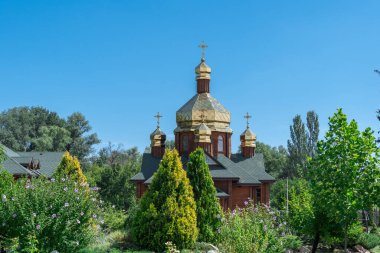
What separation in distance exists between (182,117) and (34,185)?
67.3ft

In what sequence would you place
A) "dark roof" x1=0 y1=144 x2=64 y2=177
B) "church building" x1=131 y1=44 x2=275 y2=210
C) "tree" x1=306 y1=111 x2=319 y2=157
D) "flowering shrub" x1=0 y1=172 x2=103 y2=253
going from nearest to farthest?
1. "flowering shrub" x1=0 y1=172 x2=103 y2=253
2. "church building" x1=131 y1=44 x2=275 y2=210
3. "dark roof" x1=0 y1=144 x2=64 y2=177
4. "tree" x1=306 y1=111 x2=319 y2=157

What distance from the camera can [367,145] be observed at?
46.3 feet

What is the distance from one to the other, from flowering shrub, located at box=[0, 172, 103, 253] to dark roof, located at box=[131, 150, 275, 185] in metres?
15.8

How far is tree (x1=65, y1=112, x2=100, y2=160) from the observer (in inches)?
2562

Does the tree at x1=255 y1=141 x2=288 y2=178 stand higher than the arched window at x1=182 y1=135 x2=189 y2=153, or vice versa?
the tree at x1=255 y1=141 x2=288 y2=178

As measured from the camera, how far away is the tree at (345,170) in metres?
13.8

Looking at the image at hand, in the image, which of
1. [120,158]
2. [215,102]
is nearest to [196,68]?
[215,102]

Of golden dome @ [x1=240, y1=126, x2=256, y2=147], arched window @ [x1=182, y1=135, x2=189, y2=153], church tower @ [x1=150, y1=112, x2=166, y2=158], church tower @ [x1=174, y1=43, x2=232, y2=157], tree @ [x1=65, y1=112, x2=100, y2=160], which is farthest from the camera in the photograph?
tree @ [x1=65, y1=112, x2=100, y2=160]

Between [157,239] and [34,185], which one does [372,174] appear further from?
[34,185]

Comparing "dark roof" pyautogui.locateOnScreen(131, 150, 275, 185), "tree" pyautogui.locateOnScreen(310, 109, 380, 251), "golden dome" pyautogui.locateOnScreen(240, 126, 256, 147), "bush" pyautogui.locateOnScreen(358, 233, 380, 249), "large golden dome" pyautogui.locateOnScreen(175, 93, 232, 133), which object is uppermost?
"large golden dome" pyautogui.locateOnScreen(175, 93, 232, 133)

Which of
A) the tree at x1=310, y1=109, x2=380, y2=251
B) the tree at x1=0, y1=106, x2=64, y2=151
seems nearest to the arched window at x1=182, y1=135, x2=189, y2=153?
the tree at x1=310, y1=109, x2=380, y2=251

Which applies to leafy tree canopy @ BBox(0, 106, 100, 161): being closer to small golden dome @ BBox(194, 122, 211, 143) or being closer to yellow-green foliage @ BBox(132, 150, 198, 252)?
small golden dome @ BBox(194, 122, 211, 143)

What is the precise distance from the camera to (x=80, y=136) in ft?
221

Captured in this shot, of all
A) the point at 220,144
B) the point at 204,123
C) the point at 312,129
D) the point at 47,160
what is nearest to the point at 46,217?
the point at 204,123
